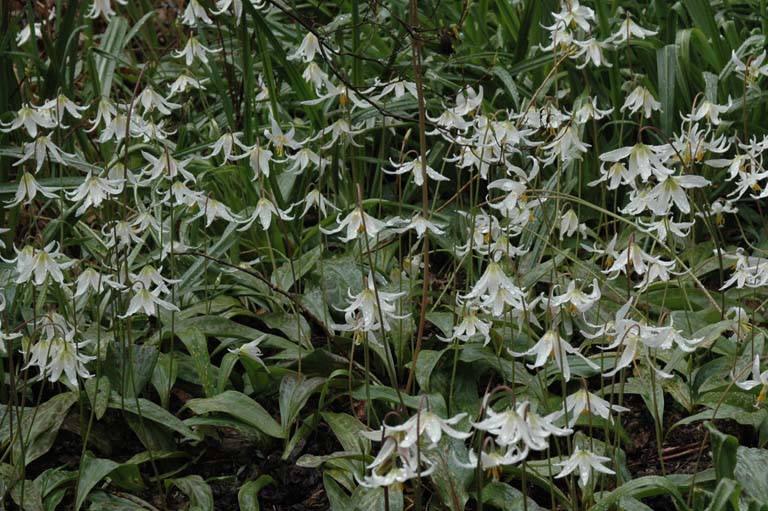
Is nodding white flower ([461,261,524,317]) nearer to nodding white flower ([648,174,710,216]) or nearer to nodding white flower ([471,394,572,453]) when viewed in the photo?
nodding white flower ([648,174,710,216])

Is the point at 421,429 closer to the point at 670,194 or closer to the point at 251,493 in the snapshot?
the point at 251,493

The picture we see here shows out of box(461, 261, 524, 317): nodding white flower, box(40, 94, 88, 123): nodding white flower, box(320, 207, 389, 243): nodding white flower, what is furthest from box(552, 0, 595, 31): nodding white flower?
box(40, 94, 88, 123): nodding white flower

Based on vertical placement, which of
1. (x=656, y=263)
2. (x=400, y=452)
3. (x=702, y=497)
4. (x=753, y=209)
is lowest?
(x=753, y=209)

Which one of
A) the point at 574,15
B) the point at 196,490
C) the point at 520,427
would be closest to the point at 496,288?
the point at 520,427

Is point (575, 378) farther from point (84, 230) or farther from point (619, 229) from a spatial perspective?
point (84, 230)

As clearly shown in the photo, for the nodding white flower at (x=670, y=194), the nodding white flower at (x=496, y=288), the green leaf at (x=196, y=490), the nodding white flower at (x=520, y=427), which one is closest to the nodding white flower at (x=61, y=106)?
the green leaf at (x=196, y=490)

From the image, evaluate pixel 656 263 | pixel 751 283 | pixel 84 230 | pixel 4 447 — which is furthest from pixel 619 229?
pixel 4 447
